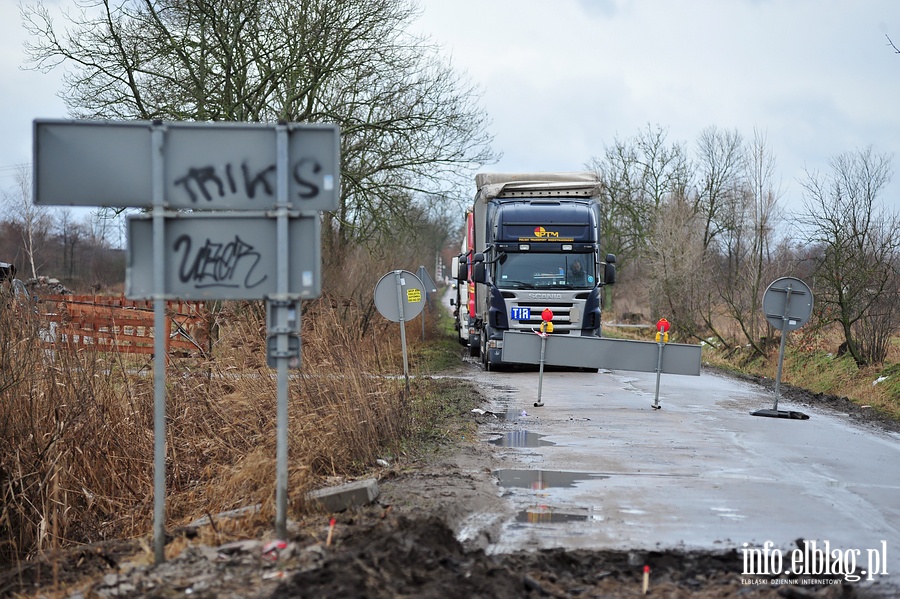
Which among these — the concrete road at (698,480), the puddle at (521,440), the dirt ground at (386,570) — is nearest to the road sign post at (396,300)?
the concrete road at (698,480)

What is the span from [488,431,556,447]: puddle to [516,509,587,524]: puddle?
12.0ft

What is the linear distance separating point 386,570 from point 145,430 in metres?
5.92

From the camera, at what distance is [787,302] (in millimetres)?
15188

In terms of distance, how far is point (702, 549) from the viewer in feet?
21.0

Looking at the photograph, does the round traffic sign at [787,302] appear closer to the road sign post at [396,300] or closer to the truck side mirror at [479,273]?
the road sign post at [396,300]

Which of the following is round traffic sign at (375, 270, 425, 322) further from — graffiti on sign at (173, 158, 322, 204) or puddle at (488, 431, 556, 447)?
graffiti on sign at (173, 158, 322, 204)

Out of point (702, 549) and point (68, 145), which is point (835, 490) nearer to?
point (702, 549)

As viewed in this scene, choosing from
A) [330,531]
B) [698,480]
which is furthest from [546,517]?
[698,480]

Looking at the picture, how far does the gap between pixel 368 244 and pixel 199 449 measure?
16757 millimetres

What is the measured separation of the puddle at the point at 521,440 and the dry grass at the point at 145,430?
1.08m

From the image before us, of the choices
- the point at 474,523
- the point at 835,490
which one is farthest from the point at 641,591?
the point at 835,490

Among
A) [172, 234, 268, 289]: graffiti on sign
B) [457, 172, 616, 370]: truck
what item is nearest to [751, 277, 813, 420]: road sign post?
[457, 172, 616, 370]: truck

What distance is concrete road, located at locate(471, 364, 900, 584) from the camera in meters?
6.70

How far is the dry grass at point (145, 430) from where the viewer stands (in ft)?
Answer: 29.9
